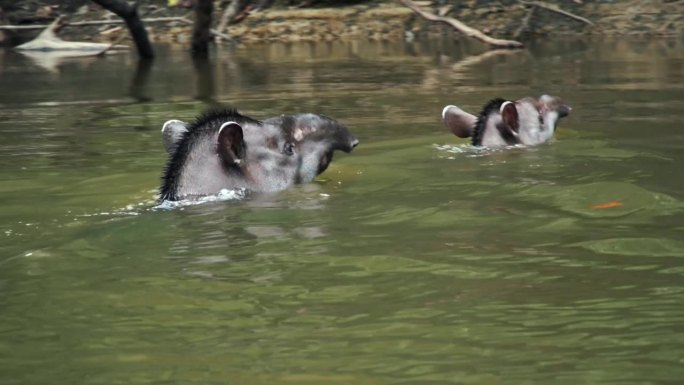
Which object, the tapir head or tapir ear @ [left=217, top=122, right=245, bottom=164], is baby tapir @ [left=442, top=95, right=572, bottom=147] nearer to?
the tapir head

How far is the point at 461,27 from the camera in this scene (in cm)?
2088

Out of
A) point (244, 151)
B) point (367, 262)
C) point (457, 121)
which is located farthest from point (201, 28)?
point (367, 262)

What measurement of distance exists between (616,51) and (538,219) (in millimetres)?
13662

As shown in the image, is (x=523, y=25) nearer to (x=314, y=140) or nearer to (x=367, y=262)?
(x=314, y=140)

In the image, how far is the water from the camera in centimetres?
493

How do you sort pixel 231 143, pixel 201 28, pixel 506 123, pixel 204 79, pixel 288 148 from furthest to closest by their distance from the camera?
1. pixel 201 28
2. pixel 204 79
3. pixel 506 123
4. pixel 288 148
5. pixel 231 143

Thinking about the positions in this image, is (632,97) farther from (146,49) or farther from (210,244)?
(146,49)

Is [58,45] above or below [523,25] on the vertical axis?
below

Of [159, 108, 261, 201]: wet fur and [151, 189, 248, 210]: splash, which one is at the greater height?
[159, 108, 261, 201]: wet fur

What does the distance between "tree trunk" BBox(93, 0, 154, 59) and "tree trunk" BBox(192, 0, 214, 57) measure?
0.75 m

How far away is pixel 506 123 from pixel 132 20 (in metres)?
11.2

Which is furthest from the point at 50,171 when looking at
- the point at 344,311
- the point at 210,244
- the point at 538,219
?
the point at 344,311

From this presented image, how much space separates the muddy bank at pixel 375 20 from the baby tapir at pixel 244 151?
15347 mm

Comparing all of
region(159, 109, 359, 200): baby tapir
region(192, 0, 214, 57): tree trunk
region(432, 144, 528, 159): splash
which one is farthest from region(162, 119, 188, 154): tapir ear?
region(192, 0, 214, 57): tree trunk
